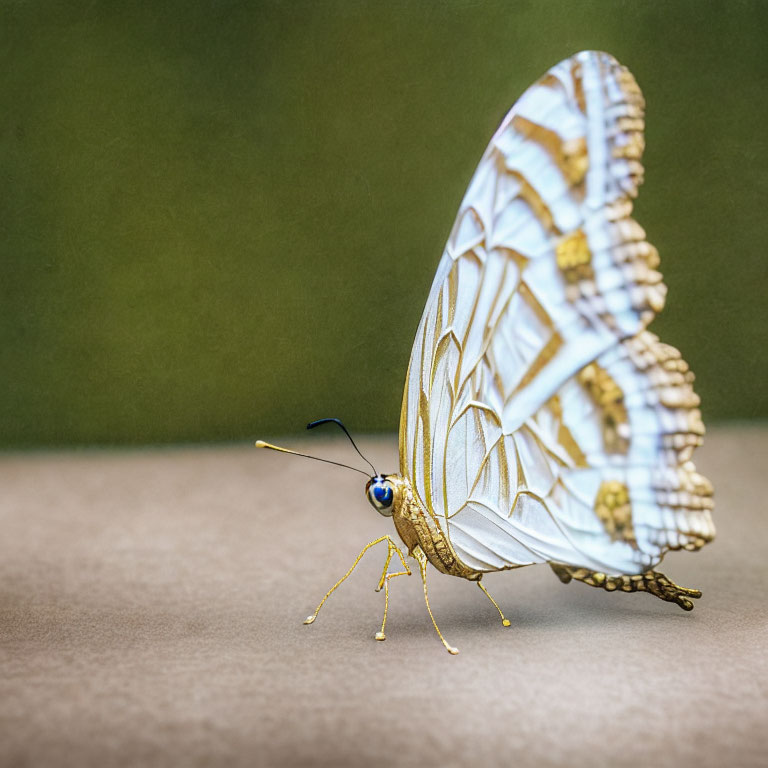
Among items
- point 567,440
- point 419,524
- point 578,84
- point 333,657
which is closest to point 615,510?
point 567,440

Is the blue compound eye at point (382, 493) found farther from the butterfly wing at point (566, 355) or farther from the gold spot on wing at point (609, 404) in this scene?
the gold spot on wing at point (609, 404)

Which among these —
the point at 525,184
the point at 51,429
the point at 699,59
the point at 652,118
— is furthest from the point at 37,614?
the point at 699,59

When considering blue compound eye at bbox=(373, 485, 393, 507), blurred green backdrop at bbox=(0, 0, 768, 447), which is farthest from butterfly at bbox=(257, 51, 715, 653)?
blurred green backdrop at bbox=(0, 0, 768, 447)

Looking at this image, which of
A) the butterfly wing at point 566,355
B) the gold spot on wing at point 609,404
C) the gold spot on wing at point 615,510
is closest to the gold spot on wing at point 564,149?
the butterfly wing at point 566,355

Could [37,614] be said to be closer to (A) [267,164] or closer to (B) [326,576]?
(B) [326,576]

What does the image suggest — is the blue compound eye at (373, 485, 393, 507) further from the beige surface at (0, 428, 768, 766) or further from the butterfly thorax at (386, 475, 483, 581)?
the beige surface at (0, 428, 768, 766)

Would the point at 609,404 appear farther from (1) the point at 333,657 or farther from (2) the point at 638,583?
(1) the point at 333,657
